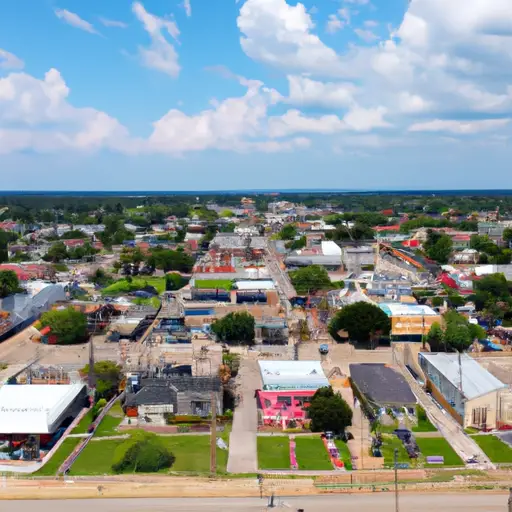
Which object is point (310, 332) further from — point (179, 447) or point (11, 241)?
point (11, 241)

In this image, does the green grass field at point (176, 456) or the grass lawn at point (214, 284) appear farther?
the grass lawn at point (214, 284)

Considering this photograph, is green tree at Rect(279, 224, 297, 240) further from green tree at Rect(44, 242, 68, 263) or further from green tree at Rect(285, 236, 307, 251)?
green tree at Rect(44, 242, 68, 263)

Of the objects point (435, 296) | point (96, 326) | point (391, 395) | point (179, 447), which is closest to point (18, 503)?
point (179, 447)

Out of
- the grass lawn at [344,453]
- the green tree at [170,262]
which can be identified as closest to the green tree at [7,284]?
the green tree at [170,262]

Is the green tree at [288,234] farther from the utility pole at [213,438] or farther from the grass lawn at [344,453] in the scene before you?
the grass lawn at [344,453]

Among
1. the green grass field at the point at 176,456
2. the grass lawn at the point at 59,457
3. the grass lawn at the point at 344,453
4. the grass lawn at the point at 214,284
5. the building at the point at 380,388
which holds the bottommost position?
the grass lawn at the point at 59,457

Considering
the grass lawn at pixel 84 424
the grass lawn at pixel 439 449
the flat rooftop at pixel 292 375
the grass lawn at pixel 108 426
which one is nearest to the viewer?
the grass lawn at pixel 439 449
